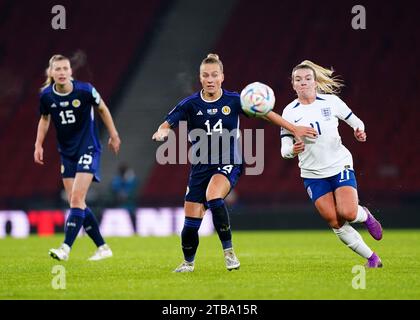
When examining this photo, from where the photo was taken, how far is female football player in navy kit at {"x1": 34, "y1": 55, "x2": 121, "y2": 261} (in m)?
9.70

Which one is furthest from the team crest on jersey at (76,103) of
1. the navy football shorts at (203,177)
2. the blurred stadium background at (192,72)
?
the blurred stadium background at (192,72)

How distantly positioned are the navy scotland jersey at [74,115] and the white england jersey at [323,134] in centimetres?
233

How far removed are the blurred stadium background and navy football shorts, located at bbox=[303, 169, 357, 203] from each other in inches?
428

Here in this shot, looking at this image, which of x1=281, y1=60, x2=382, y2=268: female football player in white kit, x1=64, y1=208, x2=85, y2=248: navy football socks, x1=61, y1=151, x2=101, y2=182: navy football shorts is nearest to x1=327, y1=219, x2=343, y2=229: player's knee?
x1=281, y1=60, x2=382, y2=268: female football player in white kit

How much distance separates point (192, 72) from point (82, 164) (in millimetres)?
16150

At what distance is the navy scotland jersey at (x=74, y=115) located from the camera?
991 cm

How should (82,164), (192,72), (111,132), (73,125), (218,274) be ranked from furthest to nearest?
(192,72) → (73,125) → (82,164) → (111,132) → (218,274)

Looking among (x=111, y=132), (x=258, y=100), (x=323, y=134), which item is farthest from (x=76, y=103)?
(x=323, y=134)

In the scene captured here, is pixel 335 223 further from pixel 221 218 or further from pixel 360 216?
pixel 221 218

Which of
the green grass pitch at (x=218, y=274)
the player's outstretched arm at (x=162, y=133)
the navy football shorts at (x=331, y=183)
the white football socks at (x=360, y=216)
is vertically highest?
the player's outstretched arm at (x=162, y=133)

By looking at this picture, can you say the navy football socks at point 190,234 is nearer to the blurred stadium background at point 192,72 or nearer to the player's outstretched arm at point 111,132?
the player's outstretched arm at point 111,132

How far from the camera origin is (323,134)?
29.2 feet

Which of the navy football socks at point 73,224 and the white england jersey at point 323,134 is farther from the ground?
the white england jersey at point 323,134
